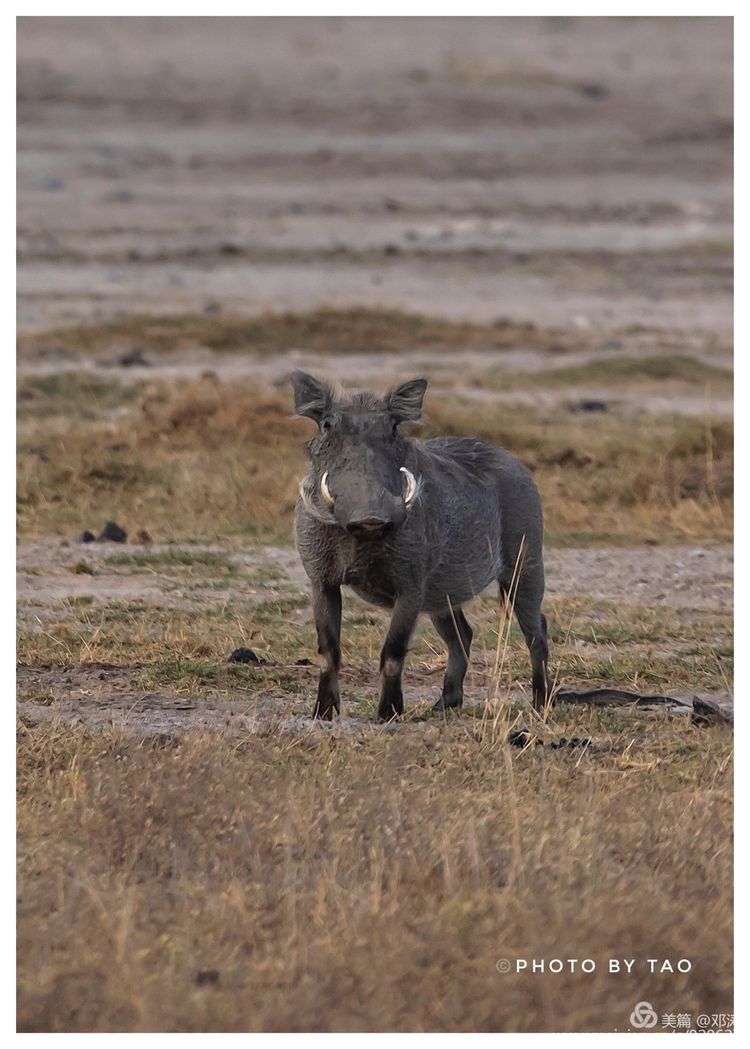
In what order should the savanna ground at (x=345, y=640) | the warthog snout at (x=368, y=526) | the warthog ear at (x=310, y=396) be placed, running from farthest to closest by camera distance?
the warthog ear at (x=310, y=396)
the warthog snout at (x=368, y=526)
the savanna ground at (x=345, y=640)

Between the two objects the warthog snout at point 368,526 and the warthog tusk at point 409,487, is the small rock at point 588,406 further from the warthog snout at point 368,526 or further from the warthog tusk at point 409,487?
the warthog snout at point 368,526

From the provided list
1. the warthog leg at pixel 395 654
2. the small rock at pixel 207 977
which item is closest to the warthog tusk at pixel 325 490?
the warthog leg at pixel 395 654

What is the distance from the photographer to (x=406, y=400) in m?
6.79

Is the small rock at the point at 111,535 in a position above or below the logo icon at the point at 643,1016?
above

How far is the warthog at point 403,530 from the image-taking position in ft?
21.9

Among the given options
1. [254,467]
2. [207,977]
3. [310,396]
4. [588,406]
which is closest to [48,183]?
[588,406]

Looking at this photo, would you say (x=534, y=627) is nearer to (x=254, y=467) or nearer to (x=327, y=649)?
(x=327, y=649)

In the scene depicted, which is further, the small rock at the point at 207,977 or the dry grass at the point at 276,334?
the dry grass at the point at 276,334

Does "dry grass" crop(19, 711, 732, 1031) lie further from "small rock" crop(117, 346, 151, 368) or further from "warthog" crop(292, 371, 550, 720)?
"small rock" crop(117, 346, 151, 368)

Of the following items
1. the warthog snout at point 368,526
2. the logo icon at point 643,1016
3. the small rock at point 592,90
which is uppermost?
the small rock at point 592,90

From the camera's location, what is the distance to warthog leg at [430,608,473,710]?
741cm

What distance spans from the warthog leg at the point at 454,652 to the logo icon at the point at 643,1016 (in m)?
2.65
